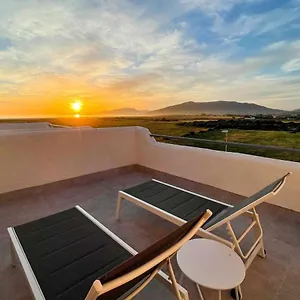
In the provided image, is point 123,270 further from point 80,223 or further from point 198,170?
point 198,170

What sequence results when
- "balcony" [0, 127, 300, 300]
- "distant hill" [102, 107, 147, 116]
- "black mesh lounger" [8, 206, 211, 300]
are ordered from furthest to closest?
1. "distant hill" [102, 107, 147, 116]
2. "balcony" [0, 127, 300, 300]
3. "black mesh lounger" [8, 206, 211, 300]

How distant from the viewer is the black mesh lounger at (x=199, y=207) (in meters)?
1.68

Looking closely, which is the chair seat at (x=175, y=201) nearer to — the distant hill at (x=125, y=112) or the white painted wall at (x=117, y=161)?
the white painted wall at (x=117, y=161)

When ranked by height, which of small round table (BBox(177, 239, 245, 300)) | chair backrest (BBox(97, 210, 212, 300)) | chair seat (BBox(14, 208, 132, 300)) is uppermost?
chair backrest (BBox(97, 210, 212, 300))

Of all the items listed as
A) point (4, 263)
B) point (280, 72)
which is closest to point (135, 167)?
point (4, 263)

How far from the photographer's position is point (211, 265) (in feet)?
4.32

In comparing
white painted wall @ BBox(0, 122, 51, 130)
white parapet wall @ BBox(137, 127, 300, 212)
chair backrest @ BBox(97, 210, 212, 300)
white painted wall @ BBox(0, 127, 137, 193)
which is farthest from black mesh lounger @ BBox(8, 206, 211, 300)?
white painted wall @ BBox(0, 122, 51, 130)

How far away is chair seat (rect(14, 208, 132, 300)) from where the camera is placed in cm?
128

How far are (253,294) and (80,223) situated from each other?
4.98ft

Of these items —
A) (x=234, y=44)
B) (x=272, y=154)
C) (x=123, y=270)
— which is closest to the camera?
(x=123, y=270)

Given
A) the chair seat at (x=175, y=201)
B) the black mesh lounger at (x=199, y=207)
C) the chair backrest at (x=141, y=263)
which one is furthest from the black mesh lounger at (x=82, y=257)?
the chair seat at (x=175, y=201)

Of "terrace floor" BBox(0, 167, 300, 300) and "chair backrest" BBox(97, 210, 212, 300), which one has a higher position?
"chair backrest" BBox(97, 210, 212, 300)

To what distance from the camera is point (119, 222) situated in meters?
2.67

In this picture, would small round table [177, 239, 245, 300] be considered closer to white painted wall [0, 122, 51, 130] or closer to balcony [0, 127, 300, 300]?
balcony [0, 127, 300, 300]
